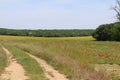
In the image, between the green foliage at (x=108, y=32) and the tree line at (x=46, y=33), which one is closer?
the green foliage at (x=108, y=32)

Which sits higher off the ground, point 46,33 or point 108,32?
point 108,32

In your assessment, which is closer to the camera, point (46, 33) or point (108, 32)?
point (108, 32)

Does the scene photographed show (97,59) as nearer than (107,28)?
Yes

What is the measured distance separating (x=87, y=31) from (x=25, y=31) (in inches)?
775

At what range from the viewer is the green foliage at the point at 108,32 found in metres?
80.4

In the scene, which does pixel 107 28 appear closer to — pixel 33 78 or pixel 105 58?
pixel 105 58

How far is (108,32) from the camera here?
84375 mm

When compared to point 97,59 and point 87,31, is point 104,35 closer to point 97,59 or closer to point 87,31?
point 87,31

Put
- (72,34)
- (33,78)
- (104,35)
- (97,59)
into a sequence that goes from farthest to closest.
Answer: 1. (72,34)
2. (104,35)
3. (97,59)
4. (33,78)

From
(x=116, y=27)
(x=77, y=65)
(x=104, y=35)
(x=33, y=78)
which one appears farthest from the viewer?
(x=104, y=35)

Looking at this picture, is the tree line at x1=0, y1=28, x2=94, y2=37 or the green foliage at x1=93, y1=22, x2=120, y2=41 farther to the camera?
the tree line at x1=0, y1=28, x2=94, y2=37

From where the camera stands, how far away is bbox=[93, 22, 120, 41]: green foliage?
8044cm

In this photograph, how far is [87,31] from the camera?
396 feet

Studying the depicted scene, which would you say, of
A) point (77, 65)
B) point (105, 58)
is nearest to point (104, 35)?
point (105, 58)
